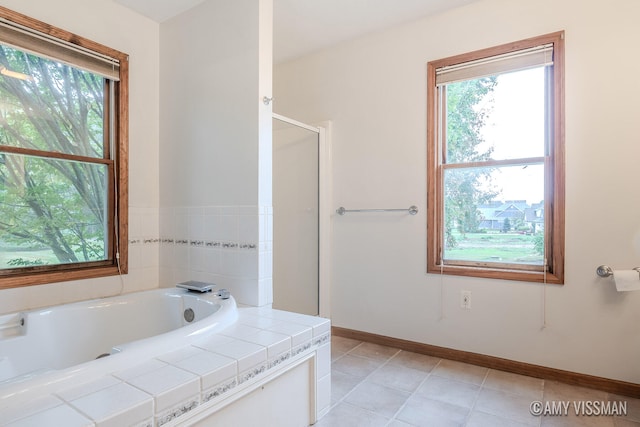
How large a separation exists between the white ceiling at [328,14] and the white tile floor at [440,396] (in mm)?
2406

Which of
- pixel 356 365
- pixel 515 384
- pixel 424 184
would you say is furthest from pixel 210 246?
pixel 515 384

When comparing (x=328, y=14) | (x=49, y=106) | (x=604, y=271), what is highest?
(x=328, y=14)

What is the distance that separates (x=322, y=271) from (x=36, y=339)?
6.12 feet

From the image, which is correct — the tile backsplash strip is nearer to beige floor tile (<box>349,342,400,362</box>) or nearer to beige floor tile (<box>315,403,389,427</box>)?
beige floor tile (<box>315,403,389,427</box>)

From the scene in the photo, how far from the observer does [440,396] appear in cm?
191

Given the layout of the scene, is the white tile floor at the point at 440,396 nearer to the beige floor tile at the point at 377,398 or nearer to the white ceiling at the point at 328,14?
the beige floor tile at the point at 377,398

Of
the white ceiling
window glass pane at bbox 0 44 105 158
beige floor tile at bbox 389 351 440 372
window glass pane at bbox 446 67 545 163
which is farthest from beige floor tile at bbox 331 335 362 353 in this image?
the white ceiling

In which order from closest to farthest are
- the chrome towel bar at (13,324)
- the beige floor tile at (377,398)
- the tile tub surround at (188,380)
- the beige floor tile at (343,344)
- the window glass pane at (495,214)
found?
the tile tub surround at (188,380) < the chrome towel bar at (13,324) < the beige floor tile at (377,398) < the window glass pane at (495,214) < the beige floor tile at (343,344)

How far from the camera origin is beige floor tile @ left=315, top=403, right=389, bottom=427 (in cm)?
164

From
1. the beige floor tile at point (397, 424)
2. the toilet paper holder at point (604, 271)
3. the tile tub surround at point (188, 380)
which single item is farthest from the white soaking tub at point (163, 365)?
the toilet paper holder at point (604, 271)

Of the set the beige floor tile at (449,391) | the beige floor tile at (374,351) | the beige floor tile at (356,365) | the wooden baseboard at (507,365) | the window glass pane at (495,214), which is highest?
the window glass pane at (495,214)

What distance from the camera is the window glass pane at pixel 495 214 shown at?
7.14 ft

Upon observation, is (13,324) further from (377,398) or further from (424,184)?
(424,184)

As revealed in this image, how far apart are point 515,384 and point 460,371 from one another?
1.01 feet
